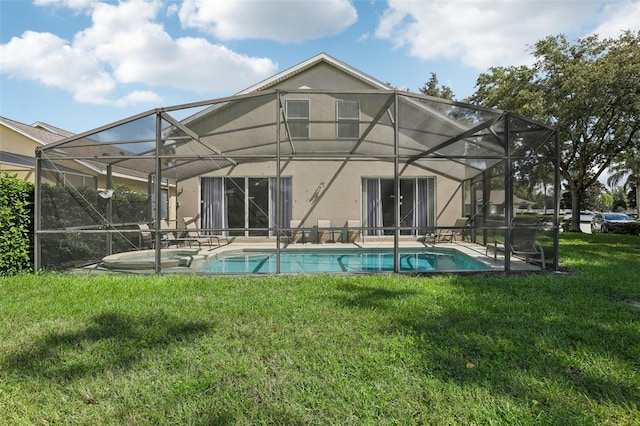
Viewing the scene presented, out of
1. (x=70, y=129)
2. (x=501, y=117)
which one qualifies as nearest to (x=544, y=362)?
(x=501, y=117)

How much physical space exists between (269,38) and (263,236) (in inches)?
263

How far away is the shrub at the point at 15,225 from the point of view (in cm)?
591

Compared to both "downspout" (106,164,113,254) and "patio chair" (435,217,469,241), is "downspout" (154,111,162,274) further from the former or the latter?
"patio chair" (435,217,469,241)

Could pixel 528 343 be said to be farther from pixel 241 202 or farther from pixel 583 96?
pixel 583 96

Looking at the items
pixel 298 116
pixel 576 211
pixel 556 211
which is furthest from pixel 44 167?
pixel 576 211

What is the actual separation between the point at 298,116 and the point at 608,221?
71.7 ft

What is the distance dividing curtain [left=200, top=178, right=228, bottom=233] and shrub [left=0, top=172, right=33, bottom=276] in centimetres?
632

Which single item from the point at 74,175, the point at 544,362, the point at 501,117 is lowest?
the point at 544,362

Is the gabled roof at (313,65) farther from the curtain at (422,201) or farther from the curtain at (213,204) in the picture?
the curtain at (422,201)

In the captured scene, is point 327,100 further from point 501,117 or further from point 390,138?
point 501,117

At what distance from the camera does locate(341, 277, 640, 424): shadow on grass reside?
246cm

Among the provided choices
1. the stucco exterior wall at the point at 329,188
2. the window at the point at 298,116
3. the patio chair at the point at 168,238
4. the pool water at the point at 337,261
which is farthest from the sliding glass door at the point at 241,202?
the window at the point at 298,116

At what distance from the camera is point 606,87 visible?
13805 millimetres

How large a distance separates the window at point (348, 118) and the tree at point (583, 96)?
1118cm
